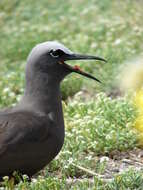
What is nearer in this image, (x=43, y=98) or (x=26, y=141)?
(x=26, y=141)

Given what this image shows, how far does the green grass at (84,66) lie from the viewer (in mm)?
6203

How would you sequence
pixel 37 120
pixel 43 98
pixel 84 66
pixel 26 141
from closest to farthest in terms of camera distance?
pixel 26 141 → pixel 37 120 → pixel 43 98 → pixel 84 66

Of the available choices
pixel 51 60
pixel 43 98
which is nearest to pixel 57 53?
pixel 51 60

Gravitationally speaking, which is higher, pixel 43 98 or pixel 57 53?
pixel 57 53

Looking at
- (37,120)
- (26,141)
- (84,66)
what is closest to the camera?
(26,141)

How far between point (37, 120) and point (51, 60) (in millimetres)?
527

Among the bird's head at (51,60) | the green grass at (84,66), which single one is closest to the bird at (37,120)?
the bird's head at (51,60)

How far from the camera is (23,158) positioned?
214 inches

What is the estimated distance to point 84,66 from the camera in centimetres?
960

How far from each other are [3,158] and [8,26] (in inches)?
301

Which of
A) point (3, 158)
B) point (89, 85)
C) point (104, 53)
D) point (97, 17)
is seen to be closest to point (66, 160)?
point (3, 158)

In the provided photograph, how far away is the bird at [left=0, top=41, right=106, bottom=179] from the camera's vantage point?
5.42 meters

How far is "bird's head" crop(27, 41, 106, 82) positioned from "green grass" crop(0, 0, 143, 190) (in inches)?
29.8

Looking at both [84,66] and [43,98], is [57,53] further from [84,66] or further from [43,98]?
[84,66]
